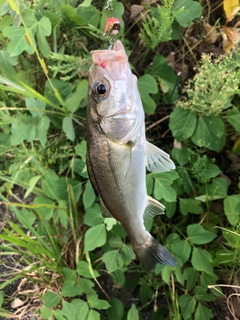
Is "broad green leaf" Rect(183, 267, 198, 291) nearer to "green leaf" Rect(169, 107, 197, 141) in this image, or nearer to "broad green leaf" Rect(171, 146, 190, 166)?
"broad green leaf" Rect(171, 146, 190, 166)

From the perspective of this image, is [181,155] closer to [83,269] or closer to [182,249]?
[182,249]

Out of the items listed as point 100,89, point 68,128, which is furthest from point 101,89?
point 68,128

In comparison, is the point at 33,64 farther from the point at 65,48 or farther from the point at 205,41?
the point at 205,41

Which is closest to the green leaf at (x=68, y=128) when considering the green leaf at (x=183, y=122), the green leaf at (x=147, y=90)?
the green leaf at (x=147, y=90)

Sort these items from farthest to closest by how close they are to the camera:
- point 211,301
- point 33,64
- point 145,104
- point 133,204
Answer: point 33,64 → point 211,301 → point 145,104 → point 133,204

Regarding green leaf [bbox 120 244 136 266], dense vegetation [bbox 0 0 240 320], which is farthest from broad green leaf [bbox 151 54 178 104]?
green leaf [bbox 120 244 136 266]

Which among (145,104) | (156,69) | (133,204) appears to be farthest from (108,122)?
(156,69)

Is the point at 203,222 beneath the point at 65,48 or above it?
beneath
